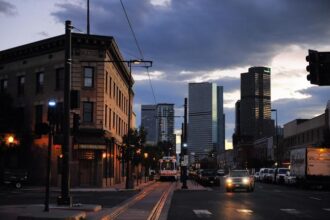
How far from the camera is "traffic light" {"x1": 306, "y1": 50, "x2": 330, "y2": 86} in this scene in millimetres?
19516

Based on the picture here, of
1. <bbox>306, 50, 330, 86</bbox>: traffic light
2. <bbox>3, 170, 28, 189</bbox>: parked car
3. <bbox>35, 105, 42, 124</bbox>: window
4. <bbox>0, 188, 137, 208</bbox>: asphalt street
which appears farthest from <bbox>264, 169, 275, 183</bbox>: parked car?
<bbox>306, 50, 330, 86</bbox>: traffic light

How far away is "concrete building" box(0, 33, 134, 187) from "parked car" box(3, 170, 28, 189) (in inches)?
116

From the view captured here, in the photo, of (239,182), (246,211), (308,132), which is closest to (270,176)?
(308,132)

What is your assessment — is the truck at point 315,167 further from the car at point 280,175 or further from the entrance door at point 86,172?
the entrance door at point 86,172

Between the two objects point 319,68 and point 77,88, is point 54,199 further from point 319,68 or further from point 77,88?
point 77,88

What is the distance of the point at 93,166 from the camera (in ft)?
161

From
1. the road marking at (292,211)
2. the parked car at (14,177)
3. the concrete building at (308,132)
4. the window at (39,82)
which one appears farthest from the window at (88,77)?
the road marking at (292,211)

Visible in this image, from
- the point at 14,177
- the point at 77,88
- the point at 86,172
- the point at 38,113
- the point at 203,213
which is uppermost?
the point at 77,88

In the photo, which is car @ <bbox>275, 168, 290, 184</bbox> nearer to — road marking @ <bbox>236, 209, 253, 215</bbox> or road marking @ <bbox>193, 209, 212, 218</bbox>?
road marking @ <bbox>236, 209, 253, 215</bbox>

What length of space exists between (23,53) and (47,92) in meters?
5.11

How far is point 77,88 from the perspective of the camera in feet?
161

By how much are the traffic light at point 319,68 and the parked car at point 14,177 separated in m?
31.7

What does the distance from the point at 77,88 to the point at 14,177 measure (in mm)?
9059

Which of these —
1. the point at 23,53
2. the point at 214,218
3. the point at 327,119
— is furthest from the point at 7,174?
the point at 327,119
